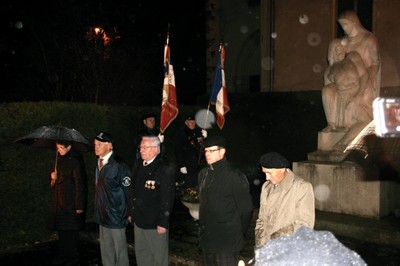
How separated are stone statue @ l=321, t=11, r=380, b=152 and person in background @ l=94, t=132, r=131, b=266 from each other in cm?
409

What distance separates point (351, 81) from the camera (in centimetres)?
754

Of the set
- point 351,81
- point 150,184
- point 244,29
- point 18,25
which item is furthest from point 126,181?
point 18,25

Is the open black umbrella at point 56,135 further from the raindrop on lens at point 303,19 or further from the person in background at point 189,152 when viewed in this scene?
the raindrop on lens at point 303,19

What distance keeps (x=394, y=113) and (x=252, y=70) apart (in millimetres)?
17880

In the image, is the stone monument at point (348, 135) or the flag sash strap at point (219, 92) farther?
the flag sash strap at point (219, 92)

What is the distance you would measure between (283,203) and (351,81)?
182 inches

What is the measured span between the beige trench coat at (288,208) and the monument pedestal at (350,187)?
3669 millimetres

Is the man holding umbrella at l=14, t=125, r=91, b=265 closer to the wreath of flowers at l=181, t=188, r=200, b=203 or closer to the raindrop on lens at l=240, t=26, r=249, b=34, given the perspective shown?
the wreath of flowers at l=181, t=188, r=200, b=203

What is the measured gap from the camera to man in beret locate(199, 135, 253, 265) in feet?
13.4

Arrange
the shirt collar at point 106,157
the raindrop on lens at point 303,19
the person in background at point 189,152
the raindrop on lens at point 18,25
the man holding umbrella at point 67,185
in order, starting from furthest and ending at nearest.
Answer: the raindrop on lens at point 18,25, the raindrop on lens at point 303,19, the person in background at point 189,152, the man holding umbrella at point 67,185, the shirt collar at point 106,157

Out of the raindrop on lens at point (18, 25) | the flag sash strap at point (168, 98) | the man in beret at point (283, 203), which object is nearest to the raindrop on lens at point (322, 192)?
the flag sash strap at point (168, 98)

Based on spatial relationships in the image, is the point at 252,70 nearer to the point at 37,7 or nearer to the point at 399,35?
the point at 399,35

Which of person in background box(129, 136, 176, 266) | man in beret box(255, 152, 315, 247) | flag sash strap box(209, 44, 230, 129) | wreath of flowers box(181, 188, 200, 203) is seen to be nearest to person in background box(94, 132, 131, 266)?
person in background box(129, 136, 176, 266)

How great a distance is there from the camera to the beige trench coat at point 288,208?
11.7 ft
